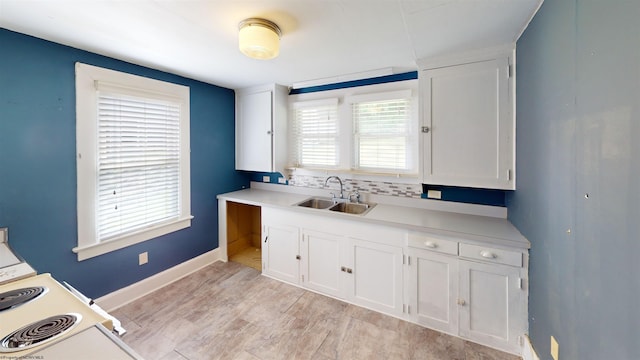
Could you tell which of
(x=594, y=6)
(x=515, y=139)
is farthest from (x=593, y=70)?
(x=515, y=139)

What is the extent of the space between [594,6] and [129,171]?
324cm

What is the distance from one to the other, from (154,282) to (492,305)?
3083 millimetres

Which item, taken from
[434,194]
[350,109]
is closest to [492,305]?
[434,194]

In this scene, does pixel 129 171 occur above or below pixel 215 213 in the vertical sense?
above

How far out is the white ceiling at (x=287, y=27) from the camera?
4.79 feet

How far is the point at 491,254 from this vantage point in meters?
1.83

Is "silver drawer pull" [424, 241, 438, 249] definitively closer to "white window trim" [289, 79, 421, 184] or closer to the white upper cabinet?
"white window trim" [289, 79, 421, 184]

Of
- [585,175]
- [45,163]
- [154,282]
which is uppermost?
[45,163]

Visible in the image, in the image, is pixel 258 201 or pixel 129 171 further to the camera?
pixel 258 201

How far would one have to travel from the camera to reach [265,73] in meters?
2.76

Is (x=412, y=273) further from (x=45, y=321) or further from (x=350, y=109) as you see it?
(x=45, y=321)

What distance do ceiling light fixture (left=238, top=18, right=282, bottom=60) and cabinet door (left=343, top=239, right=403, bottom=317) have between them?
173 centimetres

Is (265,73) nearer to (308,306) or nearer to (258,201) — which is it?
(258,201)

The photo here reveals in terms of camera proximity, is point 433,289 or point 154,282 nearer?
point 433,289
